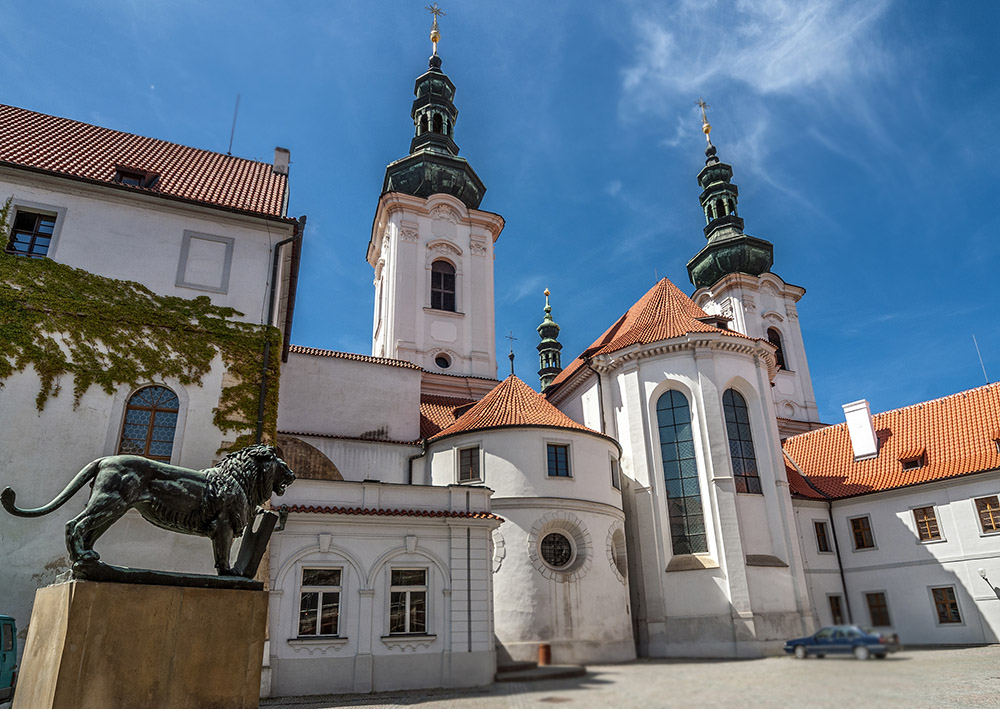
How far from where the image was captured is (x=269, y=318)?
56.5ft

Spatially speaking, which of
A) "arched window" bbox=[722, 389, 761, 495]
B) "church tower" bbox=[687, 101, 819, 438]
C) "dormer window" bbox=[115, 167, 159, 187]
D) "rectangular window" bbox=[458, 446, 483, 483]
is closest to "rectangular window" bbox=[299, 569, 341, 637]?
"rectangular window" bbox=[458, 446, 483, 483]

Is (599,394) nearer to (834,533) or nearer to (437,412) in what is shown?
(437,412)

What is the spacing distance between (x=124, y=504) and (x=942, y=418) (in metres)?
31.3

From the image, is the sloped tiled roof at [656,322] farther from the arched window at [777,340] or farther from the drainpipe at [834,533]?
the arched window at [777,340]

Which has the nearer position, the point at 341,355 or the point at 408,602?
the point at 408,602

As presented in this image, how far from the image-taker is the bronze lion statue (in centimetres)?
625

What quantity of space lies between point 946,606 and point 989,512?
2185 centimetres

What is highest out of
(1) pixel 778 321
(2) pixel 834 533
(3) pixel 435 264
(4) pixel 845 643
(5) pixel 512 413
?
(3) pixel 435 264

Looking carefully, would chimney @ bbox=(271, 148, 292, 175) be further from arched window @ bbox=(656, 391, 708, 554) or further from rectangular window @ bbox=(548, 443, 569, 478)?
arched window @ bbox=(656, 391, 708, 554)

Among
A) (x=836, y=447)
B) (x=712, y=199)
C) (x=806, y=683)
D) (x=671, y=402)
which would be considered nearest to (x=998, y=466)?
(x=836, y=447)

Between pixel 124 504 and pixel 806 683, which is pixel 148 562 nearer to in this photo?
pixel 124 504

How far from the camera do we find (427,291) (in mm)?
36531

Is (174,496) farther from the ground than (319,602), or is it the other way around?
(174,496)

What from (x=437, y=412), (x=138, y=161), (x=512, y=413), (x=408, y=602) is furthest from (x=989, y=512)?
(x=138, y=161)
